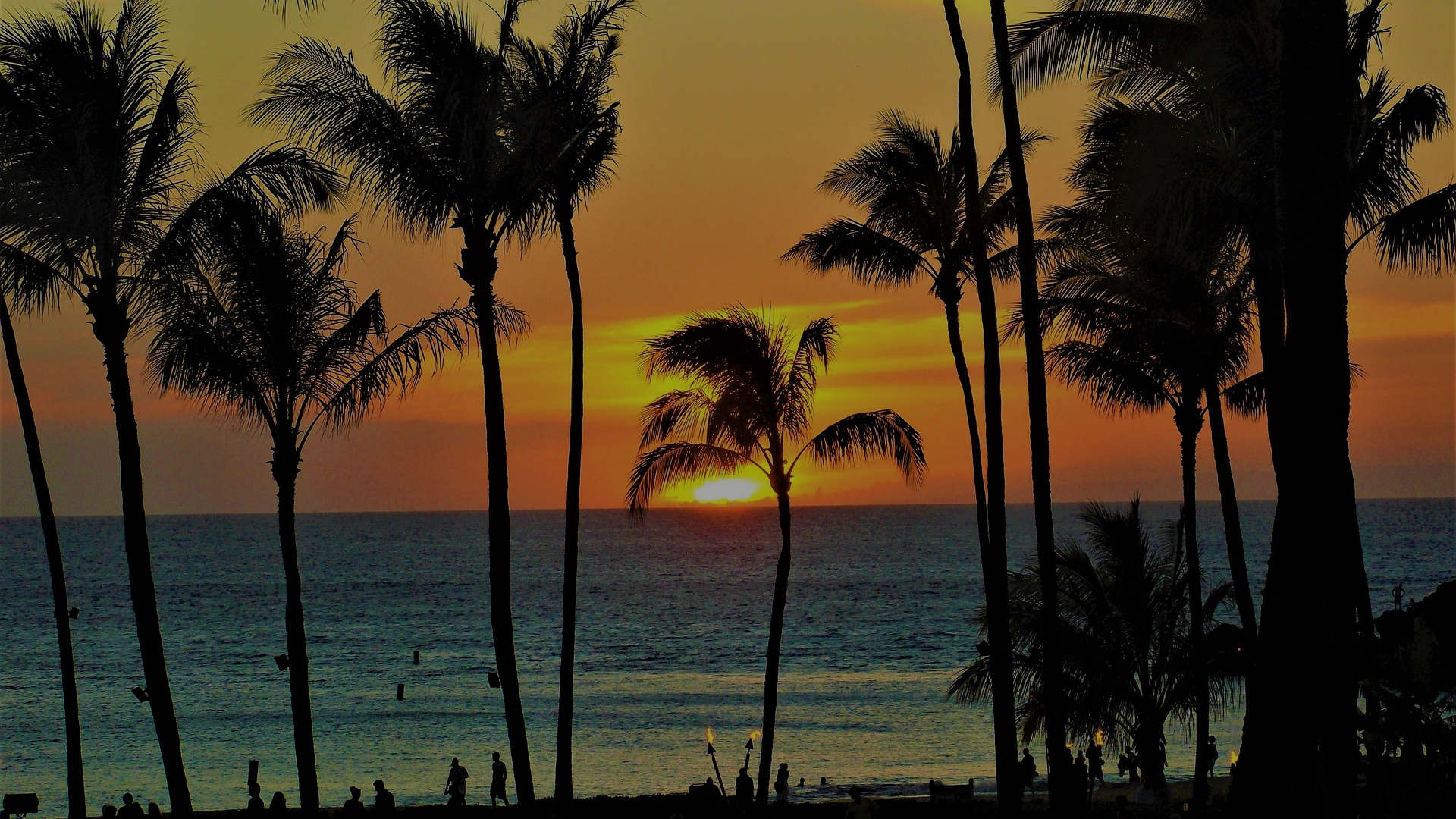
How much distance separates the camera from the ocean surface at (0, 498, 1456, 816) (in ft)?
143

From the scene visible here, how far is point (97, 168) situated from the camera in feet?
50.5

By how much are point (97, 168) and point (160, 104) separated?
110 cm

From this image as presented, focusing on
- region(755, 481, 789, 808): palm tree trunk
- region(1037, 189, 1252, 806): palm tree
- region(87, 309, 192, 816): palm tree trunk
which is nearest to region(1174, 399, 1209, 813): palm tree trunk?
region(1037, 189, 1252, 806): palm tree

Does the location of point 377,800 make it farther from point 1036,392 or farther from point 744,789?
point 1036,392

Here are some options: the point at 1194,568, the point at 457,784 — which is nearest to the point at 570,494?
the point at 1194,568

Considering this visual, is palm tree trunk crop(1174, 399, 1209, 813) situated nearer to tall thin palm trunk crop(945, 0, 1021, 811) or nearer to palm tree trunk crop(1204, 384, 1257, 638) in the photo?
palm tree trunk crop(1204, 384, 1257, 638)

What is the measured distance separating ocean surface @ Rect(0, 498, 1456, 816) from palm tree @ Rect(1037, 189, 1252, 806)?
1809cm

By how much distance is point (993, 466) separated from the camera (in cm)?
1927

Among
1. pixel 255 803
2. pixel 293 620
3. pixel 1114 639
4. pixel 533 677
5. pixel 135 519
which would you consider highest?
pixel 135 519

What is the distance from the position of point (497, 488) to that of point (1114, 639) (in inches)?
495

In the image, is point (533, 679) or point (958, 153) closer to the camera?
point (958, 153)

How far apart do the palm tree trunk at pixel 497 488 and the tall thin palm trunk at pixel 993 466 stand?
597cm

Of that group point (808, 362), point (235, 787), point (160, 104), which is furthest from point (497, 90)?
point (235, 787)

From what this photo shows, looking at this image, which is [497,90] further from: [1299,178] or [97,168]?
[1299,178]
